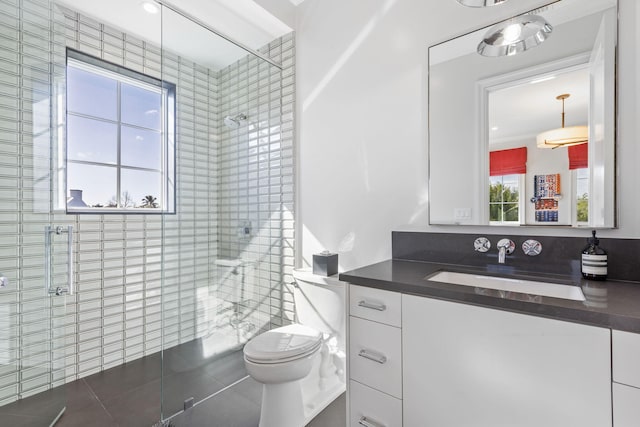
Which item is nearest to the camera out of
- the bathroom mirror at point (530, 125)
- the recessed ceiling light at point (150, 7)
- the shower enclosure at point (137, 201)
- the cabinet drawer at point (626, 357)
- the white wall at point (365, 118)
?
the cabinet drawer at point (626, 357)

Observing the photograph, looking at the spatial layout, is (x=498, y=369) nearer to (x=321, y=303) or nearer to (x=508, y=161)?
(x=508, y=161)

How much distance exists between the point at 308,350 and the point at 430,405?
674mm

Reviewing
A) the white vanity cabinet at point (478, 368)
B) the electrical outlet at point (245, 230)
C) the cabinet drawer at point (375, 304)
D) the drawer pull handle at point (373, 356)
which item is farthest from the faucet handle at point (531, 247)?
the electrical outlet at point (245, 230)

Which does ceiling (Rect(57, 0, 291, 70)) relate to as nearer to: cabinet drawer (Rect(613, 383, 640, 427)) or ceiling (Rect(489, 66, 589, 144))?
ceiling (Rect(489, 66, 589, 144))

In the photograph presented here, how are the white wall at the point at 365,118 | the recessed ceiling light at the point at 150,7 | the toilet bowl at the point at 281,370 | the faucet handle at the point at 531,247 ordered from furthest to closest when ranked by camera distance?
the recessed ceiling light at the point at 150,7 → the white wall at the point at 365,118 → the toilet bowl at the point at 281,370 → the faucet handle at the point at 531,247

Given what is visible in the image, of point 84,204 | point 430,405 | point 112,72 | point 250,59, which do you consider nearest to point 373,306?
point 430,405

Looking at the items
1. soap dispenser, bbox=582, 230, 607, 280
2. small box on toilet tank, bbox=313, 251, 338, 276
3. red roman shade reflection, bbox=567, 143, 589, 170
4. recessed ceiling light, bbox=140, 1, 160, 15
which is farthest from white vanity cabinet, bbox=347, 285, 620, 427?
recessed ceiling light, bbox=140, 1, 160, 15

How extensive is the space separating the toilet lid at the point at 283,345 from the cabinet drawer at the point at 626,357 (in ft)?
3.93

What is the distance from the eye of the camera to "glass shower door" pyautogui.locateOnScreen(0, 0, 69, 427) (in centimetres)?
154

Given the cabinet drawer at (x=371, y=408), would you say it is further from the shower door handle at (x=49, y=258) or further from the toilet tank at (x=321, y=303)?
the shower door handle at (x=49, y=258)

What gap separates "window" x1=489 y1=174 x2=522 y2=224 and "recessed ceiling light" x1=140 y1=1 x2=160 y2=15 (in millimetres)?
2396

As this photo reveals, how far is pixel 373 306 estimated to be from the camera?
1.22 metres

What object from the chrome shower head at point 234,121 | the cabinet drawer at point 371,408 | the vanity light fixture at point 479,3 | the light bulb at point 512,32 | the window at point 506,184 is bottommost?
the cabinet drawer at point 371,408

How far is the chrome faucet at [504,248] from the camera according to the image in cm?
142
